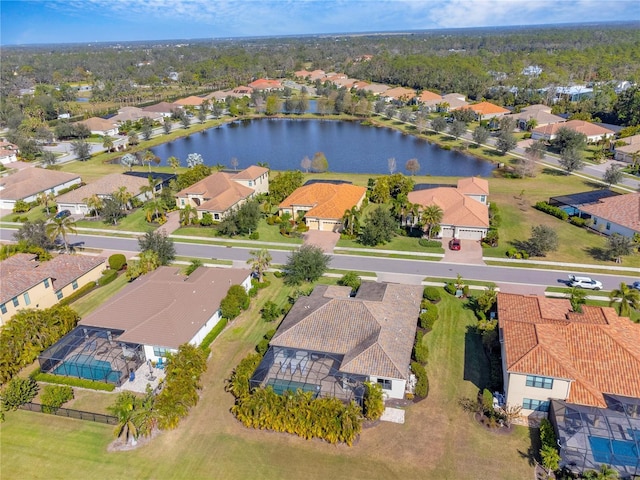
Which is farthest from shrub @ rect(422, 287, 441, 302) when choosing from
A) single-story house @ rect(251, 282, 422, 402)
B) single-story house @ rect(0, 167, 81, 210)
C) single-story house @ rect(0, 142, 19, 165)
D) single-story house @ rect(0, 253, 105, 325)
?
single-story house @ rect(0, 142, 19, 165)

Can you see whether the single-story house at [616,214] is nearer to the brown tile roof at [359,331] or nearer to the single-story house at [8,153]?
the brown tile roof at [359,331]

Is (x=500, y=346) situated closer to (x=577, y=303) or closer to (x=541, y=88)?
(x=577, y=303)

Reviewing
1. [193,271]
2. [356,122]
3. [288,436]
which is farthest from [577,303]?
[356,122]

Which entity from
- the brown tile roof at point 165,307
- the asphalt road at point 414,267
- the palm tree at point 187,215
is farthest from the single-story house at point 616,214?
the palm tree at point 187,215

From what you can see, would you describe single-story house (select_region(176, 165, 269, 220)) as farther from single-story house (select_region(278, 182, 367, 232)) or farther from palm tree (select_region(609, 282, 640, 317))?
palm tree (select_region(609, 282, 640, 317))

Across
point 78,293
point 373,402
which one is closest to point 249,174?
point 78,293

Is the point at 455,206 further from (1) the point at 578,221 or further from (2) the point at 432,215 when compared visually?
(1) the point at 578,221
